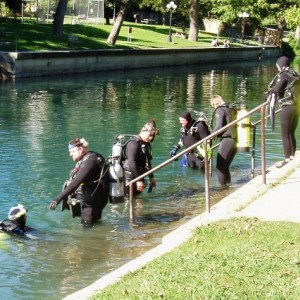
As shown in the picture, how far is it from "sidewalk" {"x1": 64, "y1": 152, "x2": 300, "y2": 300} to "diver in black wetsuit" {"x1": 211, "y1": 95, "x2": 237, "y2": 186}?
1.08 meters

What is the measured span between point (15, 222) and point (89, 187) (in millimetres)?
1158

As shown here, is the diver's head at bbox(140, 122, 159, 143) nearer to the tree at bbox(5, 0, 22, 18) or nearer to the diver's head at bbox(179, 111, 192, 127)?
the diver's head at bbox(179, 111, 192, 127)

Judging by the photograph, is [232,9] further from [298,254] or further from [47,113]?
[298,254]

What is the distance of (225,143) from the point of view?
14.2m

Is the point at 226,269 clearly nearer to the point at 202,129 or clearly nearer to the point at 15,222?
the point at 15,222

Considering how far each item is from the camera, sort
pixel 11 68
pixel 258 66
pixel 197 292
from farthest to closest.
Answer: pixel 258 66 < pixel 11 68 < pixel 197 292

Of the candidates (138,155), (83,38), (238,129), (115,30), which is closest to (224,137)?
(238,129)

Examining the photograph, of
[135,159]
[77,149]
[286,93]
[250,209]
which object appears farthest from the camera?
[286,93]

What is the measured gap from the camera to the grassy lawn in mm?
45594

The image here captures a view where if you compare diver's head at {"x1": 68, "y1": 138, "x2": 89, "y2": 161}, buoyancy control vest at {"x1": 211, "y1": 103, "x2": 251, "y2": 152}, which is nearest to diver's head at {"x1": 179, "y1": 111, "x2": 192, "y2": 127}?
buoyancy control vest at {"x1": 211, "y1": 103, "x2": 251, "y2": 152}

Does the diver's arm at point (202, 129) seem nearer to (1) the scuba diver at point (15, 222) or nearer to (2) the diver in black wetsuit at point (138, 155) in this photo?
(2) the diver in black wetsuit at point (138, 155)

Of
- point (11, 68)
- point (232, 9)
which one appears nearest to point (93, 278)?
point (11, 68)

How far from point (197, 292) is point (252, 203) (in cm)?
401

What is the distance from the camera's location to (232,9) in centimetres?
7381
